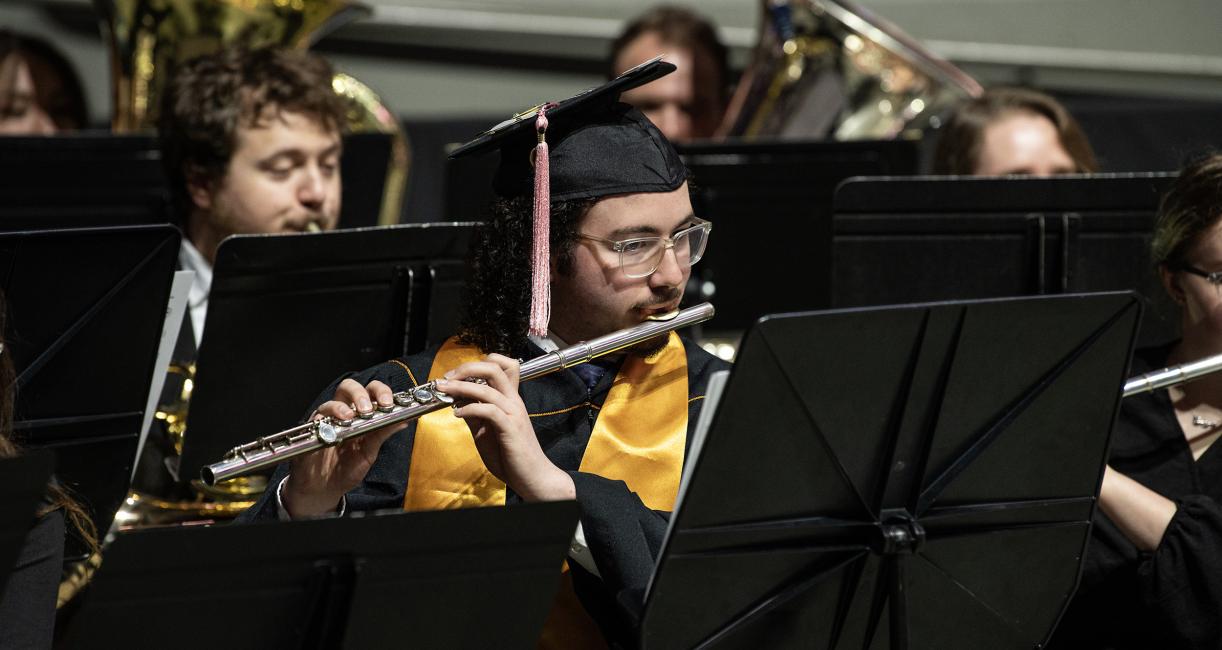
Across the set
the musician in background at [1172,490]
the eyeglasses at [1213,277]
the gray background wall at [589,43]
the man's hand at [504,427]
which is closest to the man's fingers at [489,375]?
the man's hand at [504,427]

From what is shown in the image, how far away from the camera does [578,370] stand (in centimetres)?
217

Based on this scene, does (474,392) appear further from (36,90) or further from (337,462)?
(36,90)

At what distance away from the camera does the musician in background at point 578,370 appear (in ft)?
6.61

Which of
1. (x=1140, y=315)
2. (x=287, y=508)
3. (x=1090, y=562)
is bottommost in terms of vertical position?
(x=1090, y=562)

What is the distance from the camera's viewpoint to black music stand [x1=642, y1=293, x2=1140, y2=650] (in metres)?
1.66

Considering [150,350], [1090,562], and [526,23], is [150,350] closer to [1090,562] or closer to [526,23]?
[1090,562]

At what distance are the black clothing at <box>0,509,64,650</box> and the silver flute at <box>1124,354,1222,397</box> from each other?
1585mm

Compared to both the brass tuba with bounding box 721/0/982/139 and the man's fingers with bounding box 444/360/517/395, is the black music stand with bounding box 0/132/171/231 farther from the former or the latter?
the brass tuba with bounding box 721/0/982/139

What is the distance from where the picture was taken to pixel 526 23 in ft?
18.3

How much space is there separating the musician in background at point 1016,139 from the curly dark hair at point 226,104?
1487 millimetres

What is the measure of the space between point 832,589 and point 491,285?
2.45ft

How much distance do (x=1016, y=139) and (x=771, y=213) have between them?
60cm

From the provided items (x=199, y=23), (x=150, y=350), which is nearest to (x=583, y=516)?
(x=150, y=350)

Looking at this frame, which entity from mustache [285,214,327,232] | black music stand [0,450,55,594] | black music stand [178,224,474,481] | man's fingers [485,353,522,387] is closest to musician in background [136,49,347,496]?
mustache [285,214,327,232]
